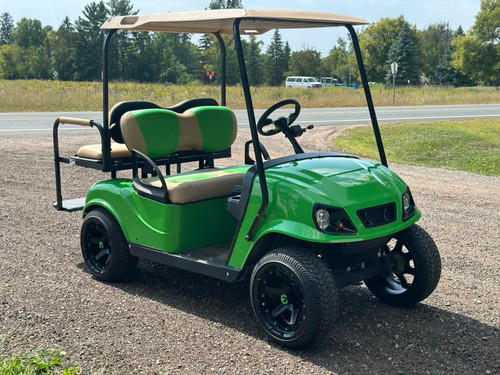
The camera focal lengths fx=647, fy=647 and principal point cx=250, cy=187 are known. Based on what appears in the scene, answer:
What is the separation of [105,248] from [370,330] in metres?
2.15

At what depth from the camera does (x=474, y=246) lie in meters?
6.01

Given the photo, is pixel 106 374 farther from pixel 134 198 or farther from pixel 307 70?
pixel 307 70

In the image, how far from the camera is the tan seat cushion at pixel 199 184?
174 inches

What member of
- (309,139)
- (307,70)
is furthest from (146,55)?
(309,139)

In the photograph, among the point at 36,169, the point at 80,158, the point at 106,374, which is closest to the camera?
the point at 106,374

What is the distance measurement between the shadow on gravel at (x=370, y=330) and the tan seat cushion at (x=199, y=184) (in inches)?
29.3

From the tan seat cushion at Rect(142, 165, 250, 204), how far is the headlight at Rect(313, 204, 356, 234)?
1.09 metres

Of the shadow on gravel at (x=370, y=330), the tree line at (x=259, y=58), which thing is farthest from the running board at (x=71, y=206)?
the tree line at (x=259, y=58)

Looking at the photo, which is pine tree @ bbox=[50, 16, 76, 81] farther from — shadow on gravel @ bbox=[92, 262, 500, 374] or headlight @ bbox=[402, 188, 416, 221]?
headlight @ bbox=[402, 188, 416, 221]

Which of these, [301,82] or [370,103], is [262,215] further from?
[301,82]

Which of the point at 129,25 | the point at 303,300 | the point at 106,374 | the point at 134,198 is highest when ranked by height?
the point at 129,25

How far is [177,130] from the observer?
5.21m

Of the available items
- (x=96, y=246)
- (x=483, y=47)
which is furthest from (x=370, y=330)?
(x=483, y=47)

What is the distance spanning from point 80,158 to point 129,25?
4.25ft
